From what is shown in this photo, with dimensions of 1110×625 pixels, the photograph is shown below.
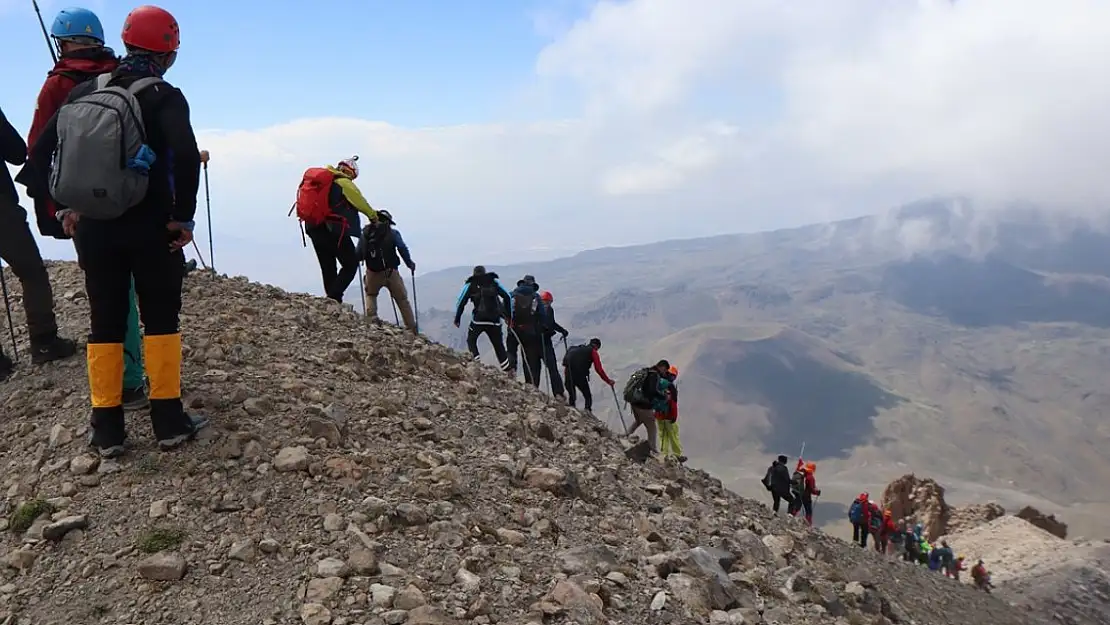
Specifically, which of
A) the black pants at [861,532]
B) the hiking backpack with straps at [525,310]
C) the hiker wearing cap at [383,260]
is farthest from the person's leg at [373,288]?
the black pants at [861,532]

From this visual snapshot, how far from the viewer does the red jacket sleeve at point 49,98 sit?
628cm

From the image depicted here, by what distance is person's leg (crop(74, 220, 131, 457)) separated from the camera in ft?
18.0

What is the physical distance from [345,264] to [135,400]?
5.98 m

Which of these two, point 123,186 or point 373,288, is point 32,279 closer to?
point 123,186

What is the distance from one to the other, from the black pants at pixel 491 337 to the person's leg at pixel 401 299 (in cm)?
131

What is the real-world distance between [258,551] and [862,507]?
26597mm

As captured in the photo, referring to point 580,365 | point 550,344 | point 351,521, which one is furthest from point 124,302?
point 580,365

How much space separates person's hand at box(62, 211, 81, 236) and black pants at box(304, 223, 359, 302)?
613 cm

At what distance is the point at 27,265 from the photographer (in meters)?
7.93

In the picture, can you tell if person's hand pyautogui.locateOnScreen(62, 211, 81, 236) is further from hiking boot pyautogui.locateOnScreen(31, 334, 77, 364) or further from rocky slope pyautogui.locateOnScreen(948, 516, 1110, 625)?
rocky slope pyautogui.locateOnScreen(948, 516, 1110, 625)

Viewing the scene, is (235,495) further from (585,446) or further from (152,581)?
(585,446)

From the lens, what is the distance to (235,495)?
5605mm

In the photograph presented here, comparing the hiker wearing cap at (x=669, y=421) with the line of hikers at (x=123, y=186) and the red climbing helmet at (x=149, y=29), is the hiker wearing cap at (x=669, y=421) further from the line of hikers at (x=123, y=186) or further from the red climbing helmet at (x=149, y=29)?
the red climbing helmet at (x=149, y=29)

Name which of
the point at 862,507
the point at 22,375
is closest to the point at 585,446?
the point at 22,375
